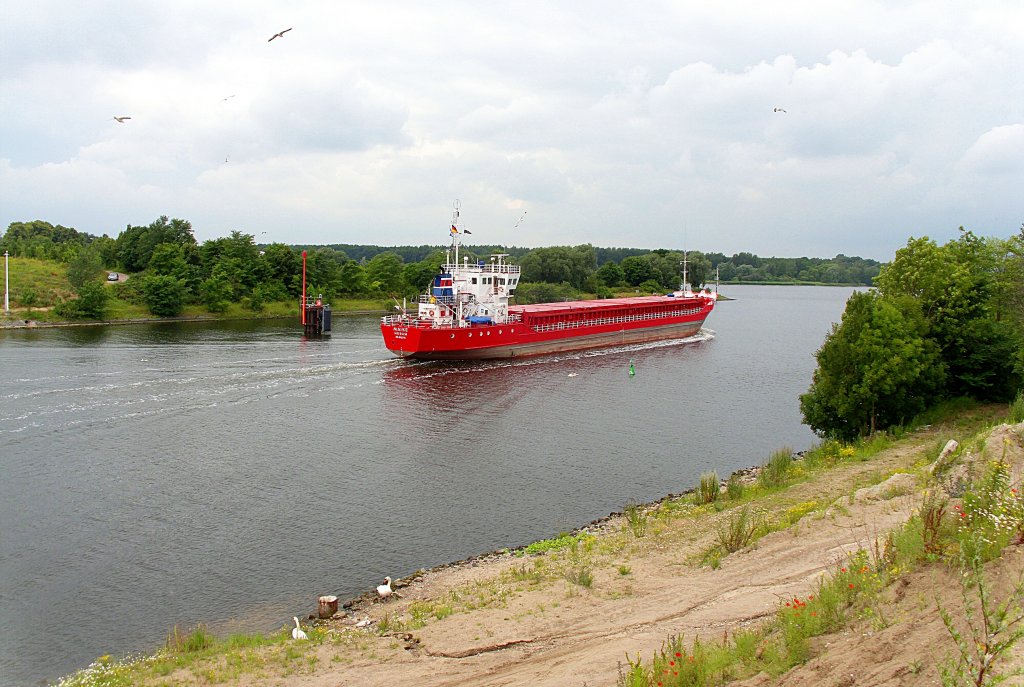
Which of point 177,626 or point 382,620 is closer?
point 382,620

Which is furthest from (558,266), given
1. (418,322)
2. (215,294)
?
(418,322)

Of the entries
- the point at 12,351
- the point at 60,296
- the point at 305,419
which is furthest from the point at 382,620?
the point at 60,296

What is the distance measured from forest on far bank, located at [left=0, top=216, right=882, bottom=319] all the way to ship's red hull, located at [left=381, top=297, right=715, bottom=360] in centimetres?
956

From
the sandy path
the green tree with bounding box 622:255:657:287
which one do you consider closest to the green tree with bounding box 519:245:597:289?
the green tree with bounding box 622:255:657:287

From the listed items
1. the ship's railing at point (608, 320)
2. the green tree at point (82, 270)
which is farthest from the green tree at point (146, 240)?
the ship's railing at point (608, 320)

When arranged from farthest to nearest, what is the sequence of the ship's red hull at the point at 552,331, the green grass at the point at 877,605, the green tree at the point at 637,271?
the green tree at the point at 637,271 < the ship's red hull at the point at 552,331 < the green grass at the point at 877,605

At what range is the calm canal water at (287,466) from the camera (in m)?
16.5

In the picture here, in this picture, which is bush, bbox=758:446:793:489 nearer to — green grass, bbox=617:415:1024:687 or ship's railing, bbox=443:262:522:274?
green grass, bbox=617:415:1024:687

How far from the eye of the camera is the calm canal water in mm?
16453

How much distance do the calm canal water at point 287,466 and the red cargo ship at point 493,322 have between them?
1727mm

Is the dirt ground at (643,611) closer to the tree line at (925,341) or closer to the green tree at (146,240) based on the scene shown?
the tree line at (925,341)

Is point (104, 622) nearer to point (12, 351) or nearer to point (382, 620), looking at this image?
point (382, 620)

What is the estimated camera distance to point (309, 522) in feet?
67.3

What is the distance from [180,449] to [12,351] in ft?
96.2
